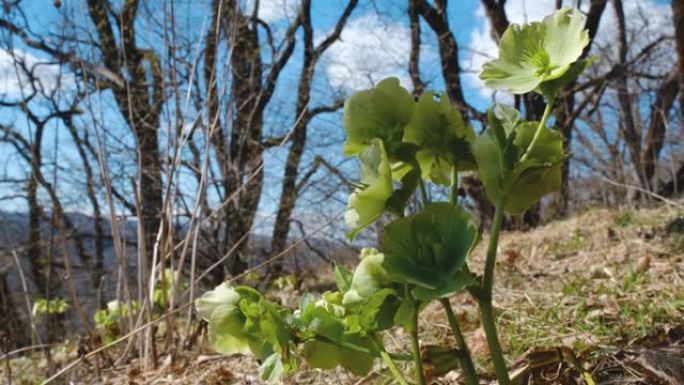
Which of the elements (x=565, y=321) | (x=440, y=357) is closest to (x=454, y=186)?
(x=440, y=357)

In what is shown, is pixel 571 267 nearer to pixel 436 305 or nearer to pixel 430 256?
pixel 436 305

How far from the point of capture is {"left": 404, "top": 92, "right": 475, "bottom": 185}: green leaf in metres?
0.50

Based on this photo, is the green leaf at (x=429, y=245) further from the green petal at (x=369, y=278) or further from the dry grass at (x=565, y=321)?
the dry grass at (x=565, y=321)

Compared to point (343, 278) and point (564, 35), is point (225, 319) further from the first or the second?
point (564, 35)

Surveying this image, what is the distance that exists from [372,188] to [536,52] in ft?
0.59

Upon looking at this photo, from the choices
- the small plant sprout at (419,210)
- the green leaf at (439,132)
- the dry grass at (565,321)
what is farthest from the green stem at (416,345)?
the dry grass at (565,321)

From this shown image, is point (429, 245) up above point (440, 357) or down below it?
above

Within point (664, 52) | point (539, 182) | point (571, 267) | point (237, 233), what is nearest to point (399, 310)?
point (539, 182)

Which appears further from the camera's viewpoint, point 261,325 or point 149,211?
point 149,211

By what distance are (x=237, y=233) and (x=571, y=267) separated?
305 cm

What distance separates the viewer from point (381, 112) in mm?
504

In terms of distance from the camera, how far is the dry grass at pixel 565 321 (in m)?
0.91

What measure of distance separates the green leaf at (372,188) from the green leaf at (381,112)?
23 mm

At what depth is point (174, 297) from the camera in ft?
4.85
